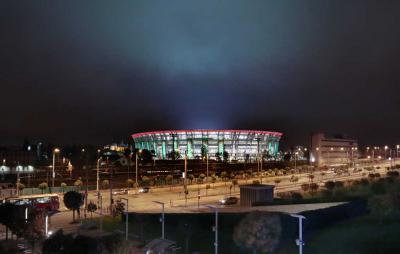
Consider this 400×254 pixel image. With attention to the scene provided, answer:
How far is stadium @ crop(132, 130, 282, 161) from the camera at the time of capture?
142875mm

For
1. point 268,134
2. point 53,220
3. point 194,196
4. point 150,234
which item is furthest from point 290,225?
point 268,134

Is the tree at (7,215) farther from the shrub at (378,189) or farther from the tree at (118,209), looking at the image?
the shrub at (378,189)

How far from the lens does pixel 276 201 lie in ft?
103

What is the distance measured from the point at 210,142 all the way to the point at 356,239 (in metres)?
125

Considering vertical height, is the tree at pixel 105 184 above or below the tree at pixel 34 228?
below

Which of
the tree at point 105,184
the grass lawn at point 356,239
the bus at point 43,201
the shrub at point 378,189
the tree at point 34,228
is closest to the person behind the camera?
the grass lawn at point 356,239

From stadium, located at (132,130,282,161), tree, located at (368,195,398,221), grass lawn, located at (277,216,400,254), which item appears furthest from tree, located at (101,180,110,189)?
stadium, located at (132,130,282,161)

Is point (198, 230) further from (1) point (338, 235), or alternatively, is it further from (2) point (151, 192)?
(2) point (151, 192)

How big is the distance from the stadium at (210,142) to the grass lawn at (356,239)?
11476cm

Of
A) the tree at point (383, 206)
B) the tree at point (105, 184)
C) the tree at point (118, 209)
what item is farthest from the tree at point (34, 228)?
the tree at point (105, 184)

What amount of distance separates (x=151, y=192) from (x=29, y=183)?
1586 cm

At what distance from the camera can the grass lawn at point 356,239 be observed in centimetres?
1905

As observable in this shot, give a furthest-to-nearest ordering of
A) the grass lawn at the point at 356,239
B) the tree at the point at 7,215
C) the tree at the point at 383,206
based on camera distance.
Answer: the tree at the point at 7,215
the tree at the point at 383,206
the grass lawn at the point at 356,239

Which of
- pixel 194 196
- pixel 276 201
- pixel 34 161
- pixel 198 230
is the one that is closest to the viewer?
pixel 198 230
